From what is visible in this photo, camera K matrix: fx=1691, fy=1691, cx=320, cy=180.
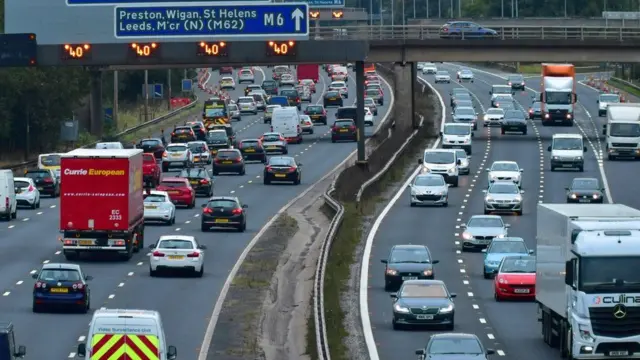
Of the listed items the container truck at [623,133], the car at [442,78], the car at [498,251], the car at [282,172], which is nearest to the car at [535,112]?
the container truck at [623,133]

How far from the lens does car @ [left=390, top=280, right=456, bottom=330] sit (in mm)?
37719

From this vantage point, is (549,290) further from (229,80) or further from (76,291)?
(229,80)

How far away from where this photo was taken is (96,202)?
163ft

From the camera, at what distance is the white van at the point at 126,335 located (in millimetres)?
26438

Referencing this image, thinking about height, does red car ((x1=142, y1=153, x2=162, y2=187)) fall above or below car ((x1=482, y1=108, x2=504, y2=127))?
below

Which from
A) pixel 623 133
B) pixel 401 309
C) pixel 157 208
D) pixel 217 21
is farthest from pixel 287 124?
pixel 401 309

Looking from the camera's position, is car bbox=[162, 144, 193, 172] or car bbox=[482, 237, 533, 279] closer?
car bbox=[482, 237, 533, 279]

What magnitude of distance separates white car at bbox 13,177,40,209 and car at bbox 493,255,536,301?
27.2 meters

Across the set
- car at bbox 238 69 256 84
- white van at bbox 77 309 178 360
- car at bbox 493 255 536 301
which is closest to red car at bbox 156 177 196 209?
car at bbox 493 255 536 301

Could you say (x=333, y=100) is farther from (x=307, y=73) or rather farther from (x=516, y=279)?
(x=516, y=279)

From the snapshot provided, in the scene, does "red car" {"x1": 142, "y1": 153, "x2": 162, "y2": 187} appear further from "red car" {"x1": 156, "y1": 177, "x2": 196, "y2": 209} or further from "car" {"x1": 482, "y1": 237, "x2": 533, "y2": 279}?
"car" {"x1": 482, "y1": 237, "x2": 533, "y2": 279}

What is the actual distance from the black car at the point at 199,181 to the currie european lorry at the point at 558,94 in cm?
3280

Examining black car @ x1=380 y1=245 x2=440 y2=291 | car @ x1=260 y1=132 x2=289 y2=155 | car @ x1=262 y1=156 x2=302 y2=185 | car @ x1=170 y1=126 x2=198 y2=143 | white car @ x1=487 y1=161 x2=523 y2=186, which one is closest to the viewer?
black car @ x1=380 y1=245 x2=440 y2=291

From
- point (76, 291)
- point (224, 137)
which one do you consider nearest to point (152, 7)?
point (224, 137)
